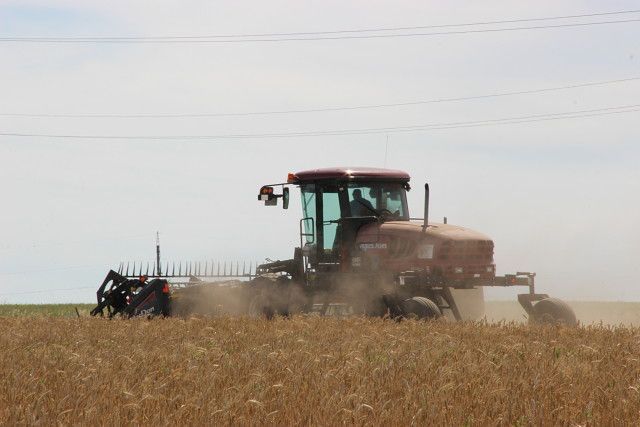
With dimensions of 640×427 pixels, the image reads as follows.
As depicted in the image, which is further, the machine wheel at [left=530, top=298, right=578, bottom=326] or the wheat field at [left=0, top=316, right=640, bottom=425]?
the machine wheel at [left=530, top=298, right=578, bottom=326]

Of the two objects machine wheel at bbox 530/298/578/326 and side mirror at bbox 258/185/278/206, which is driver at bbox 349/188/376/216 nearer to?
side mirror at bbox 258/185/278/206

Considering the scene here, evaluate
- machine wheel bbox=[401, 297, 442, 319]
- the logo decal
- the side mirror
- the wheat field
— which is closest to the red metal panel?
the side mirror

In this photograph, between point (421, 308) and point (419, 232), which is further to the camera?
point (419, 232)

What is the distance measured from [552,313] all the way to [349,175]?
4.18m

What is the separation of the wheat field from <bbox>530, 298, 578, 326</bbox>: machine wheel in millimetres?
3778

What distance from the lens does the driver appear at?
17609 mm

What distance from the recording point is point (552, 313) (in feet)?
57.0

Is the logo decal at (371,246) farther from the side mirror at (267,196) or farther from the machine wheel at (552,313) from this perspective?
the machine wheel at (552,313)

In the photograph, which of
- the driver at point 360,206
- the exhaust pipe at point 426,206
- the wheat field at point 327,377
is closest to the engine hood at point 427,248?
the exhaust pipe at point 426,206

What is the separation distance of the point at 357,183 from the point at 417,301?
277cm

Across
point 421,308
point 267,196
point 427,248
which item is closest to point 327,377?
point 421,308

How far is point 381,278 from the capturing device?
1698 cm

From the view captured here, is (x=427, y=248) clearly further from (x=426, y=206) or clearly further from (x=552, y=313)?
(x=552, y=313)

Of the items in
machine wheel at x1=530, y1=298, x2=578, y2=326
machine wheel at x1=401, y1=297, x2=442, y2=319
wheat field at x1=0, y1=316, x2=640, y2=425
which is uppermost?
wheat field at x1=0, y1=316, x2=640, y2=425
